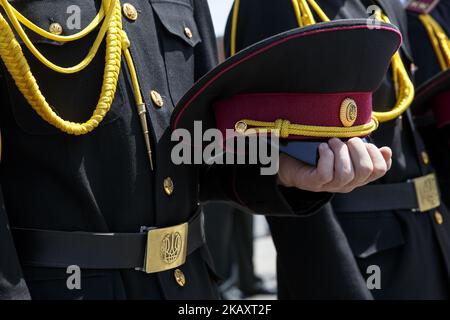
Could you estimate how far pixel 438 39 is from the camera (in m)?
2.54

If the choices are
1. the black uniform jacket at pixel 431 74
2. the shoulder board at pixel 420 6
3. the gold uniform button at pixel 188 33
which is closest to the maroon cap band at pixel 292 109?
the gold uniform button at pixel 188 33

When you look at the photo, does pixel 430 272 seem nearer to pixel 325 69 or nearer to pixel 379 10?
pixel 379 10

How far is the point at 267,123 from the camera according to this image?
1436 millimetres

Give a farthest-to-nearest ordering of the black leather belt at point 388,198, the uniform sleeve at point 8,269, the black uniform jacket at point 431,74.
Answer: the black uniform jacket at point 431,74
the black leather belt at point 388,198
the uniform sleeve at point 8,269

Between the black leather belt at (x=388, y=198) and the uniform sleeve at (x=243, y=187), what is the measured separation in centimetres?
41

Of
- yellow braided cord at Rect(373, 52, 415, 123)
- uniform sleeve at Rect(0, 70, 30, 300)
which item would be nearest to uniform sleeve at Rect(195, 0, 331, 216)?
yellow braided cord at Rect(373, 52, 415, 123)

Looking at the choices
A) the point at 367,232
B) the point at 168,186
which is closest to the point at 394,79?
the point at 367,232

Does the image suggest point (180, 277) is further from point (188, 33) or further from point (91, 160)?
point (188, 33)

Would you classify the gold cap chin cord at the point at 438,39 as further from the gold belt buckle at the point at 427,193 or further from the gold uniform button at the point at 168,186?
the gold uniform button at the point at 168,186

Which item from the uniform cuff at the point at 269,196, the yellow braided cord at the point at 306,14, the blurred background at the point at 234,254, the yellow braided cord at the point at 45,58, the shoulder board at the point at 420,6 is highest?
the shoulder board at the point at 420,6

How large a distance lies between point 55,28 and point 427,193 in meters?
1.28

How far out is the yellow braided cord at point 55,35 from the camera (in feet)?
4.20

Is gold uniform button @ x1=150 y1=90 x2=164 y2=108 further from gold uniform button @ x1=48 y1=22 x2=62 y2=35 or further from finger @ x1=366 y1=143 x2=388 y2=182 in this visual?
finger @ x1=366 y1=143 x2=388 y2=182

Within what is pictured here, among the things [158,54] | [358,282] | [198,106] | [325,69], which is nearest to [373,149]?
[325,69]
